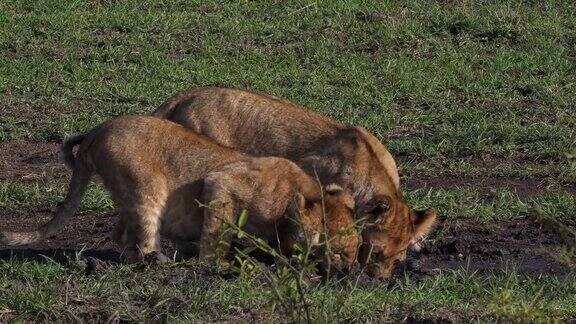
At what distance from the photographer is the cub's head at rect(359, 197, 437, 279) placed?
844 cm

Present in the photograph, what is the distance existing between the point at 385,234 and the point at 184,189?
1.25 m

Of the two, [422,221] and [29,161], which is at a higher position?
[422,221]

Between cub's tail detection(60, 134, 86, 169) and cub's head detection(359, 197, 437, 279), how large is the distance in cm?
183

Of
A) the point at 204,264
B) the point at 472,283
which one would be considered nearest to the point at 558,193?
the point at 472,283

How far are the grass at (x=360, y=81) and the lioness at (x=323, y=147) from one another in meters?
0.35

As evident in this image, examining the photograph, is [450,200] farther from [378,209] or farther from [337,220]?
[337,220]

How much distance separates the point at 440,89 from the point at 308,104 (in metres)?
1.31

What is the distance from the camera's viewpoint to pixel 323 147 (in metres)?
9.06

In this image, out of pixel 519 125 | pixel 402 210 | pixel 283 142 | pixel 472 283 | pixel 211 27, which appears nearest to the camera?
pixel 472 283

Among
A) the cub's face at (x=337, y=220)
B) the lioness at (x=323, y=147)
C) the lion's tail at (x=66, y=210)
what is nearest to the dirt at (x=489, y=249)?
the lioness at (x=323, y=147)

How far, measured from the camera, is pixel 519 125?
11.9 metres

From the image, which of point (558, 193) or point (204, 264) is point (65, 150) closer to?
point (204, 264)

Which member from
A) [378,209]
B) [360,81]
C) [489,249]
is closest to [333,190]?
[378,209]

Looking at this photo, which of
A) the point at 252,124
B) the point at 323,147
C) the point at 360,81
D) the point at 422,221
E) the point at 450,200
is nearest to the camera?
the point at 422,221
